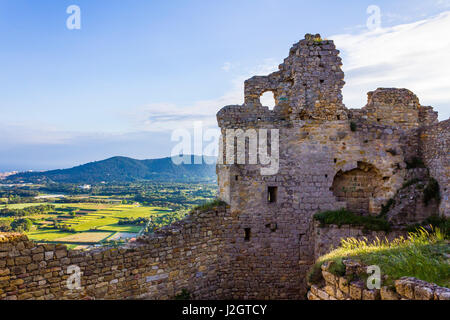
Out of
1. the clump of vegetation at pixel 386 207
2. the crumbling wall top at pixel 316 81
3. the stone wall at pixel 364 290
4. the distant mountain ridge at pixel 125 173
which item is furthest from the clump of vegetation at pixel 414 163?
the distant mountain ridge at pixel 125 173

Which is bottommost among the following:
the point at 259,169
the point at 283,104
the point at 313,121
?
the point at 259,169

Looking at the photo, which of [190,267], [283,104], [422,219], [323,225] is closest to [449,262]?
[323,225]

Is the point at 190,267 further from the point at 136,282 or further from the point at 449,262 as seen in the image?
the point at 449,262

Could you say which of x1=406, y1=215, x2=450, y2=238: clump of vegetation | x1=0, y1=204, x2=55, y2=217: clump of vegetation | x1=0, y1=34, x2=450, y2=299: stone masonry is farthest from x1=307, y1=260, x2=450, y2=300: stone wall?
x1=0, y1=204, x2=55, y2=217: clump of vegetation

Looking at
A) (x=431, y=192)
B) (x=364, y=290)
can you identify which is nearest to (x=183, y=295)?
(x=364, y=290)

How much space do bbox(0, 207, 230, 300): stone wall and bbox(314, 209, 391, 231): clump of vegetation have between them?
3017 mm

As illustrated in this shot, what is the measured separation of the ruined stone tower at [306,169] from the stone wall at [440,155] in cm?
6

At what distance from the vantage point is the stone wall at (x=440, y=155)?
8688 mm

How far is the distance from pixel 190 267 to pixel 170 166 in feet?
292

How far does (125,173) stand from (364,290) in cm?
9072

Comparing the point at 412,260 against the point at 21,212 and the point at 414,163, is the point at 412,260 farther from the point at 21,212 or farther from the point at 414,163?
the point at 21,212

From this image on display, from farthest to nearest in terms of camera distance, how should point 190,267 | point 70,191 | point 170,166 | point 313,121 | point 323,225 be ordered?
point 170,166, point 70,191, point 313,121, point 323,225, point 190,267

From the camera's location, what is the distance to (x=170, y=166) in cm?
9619

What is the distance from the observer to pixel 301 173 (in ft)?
32.0
